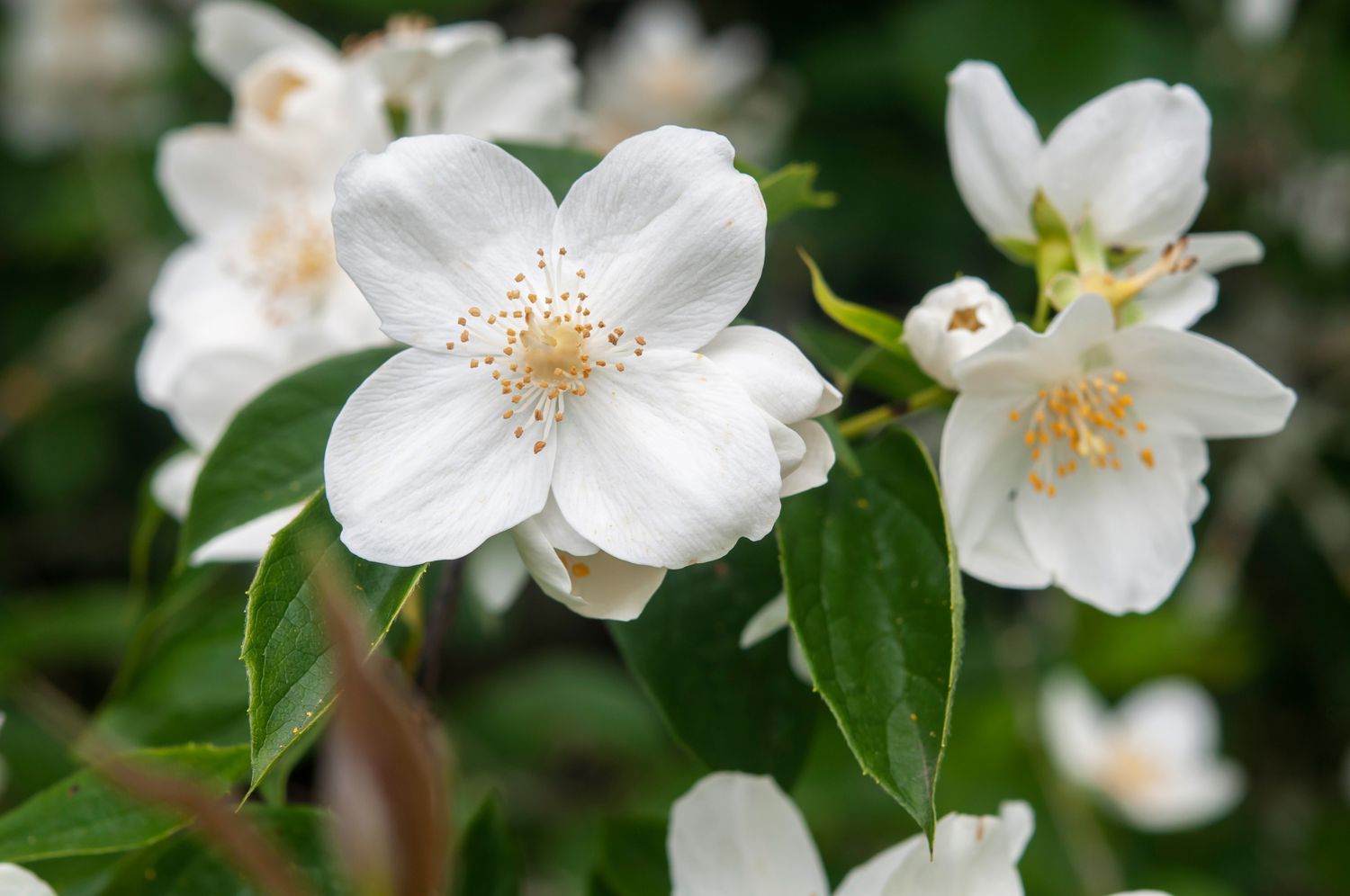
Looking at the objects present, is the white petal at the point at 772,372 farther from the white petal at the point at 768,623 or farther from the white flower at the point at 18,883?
the white flower at the point at 18,883

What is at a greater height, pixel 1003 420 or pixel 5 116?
pixel 1003 420

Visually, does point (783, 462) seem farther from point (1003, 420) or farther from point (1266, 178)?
point (1266, 178)

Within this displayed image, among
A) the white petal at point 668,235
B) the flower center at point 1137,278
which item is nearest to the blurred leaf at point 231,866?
the white petal at point 668,235

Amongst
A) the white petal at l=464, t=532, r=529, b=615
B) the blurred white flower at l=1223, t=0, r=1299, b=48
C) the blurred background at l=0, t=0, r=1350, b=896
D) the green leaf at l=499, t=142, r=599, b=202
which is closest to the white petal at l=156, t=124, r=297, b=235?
the green leaf at l=499, t=142, r=599, b=202

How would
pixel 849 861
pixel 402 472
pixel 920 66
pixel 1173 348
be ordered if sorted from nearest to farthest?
pixel 402 472 < pixel 1173 348 < pixel 849 861 < pixel 920 66

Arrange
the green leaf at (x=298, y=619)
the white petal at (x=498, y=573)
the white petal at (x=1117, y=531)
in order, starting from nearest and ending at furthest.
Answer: the green leaf at (x=298, y=619), the white petal at (x=1117, y=531), the white petal at (x=498, y=573)

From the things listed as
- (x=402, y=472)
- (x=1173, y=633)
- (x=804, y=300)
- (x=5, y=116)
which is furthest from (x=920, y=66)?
(x=5, y=116)

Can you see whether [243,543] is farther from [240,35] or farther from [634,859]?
[240,35]
